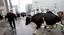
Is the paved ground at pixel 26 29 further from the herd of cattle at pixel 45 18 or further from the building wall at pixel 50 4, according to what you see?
the building wall at pixel 50 4

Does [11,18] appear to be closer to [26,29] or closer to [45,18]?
[26,29]

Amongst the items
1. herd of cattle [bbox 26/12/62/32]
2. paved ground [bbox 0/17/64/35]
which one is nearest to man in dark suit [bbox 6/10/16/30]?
paved ground [bbox 0/17/64/35]

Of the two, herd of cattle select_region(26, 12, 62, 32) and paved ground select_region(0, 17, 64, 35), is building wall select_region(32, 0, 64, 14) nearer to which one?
herd of cattle select_region(26, 12, 62, 32)

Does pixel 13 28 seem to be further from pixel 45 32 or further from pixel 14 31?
pixel 45 32

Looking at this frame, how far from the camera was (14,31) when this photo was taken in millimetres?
1175

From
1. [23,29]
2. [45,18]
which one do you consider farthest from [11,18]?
[45,18]

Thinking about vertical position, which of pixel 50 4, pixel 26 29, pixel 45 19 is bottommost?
pixel 26 29

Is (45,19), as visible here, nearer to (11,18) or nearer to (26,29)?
(26,29)

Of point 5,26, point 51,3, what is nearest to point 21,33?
point 5,26

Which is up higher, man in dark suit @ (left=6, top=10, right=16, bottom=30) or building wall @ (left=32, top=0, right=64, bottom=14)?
building wall @ (left=32, top=0, right=64, bottom=14)

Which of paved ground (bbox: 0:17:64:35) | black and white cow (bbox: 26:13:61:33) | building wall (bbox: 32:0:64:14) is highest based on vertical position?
building wall (bbox: 32:0:64:14)

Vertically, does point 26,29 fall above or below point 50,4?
below

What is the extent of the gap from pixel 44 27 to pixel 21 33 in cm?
24

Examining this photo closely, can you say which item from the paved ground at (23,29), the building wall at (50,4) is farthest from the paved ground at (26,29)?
the building wall at (50,4)
